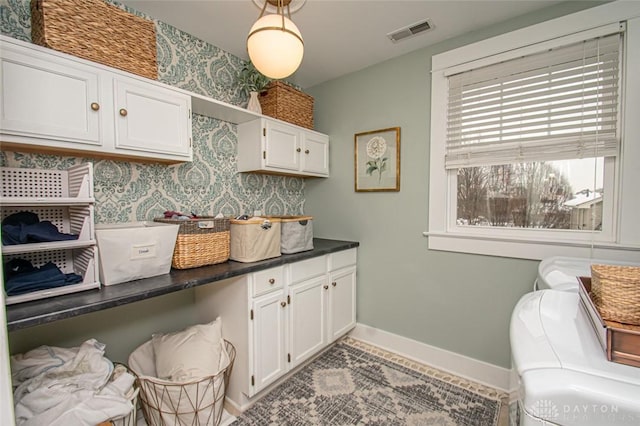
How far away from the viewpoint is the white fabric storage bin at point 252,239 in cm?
174

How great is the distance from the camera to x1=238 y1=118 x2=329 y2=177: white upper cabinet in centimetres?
212

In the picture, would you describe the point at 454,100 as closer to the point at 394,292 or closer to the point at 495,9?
the point at 495,9

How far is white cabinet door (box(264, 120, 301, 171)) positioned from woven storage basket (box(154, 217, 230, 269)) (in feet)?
2.21

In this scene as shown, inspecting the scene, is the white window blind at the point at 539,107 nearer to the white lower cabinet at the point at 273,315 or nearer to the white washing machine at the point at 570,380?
the white lower cabinet at the point at 273,315

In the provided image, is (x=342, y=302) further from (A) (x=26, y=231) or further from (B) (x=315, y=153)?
(A) (x=26, y=231)

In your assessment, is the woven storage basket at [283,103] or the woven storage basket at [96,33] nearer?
the woven storage basket at [96,33]

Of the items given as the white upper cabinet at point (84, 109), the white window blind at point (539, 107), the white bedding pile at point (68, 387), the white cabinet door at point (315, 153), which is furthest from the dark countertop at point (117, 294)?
the white window blind at point (539, 107)

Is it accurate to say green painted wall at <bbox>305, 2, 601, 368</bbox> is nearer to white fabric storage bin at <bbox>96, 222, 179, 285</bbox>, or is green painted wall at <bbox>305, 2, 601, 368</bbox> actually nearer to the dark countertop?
the dark countertop

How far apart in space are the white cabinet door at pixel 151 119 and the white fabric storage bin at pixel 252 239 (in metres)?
0.53

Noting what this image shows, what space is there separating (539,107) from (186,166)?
2.35 m

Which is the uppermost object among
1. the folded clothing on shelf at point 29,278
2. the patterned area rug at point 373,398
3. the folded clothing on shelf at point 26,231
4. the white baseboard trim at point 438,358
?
the folded clothing on shelf at point 26,231

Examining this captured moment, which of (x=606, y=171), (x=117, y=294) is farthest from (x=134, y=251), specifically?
(x=606, y=171)

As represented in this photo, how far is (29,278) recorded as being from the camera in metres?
1.12

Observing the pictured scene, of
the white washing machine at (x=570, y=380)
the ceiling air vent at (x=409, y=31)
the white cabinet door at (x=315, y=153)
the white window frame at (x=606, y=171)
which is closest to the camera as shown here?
the white washing machine at (x=570, y=380)
